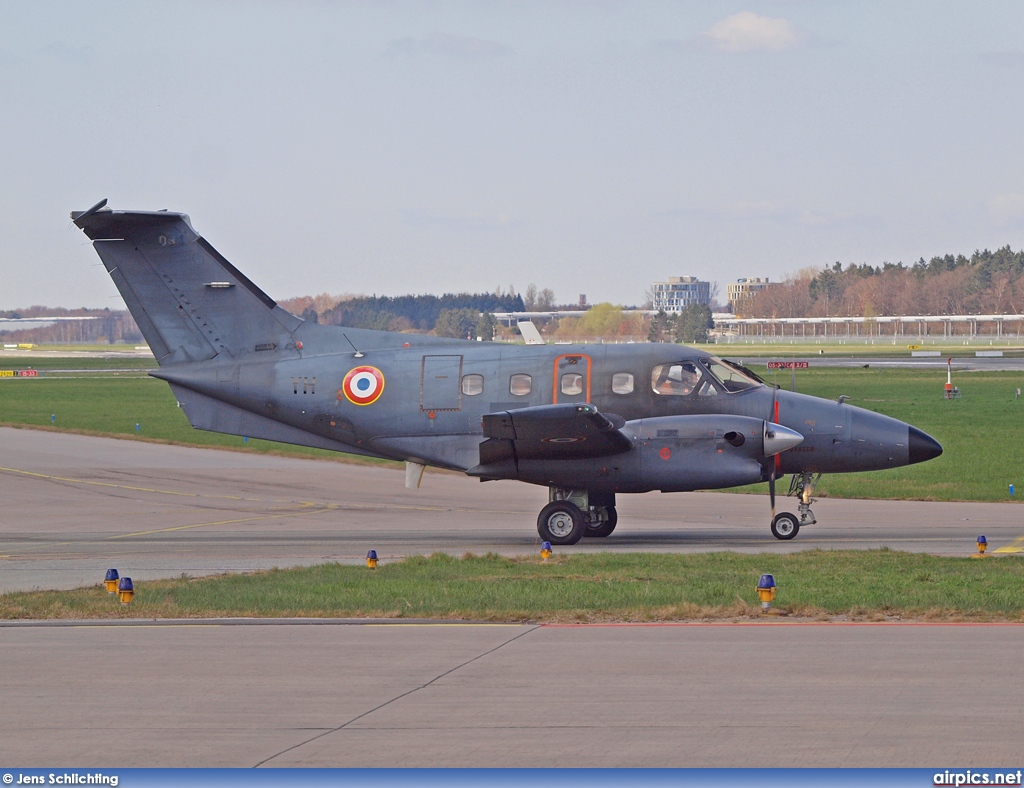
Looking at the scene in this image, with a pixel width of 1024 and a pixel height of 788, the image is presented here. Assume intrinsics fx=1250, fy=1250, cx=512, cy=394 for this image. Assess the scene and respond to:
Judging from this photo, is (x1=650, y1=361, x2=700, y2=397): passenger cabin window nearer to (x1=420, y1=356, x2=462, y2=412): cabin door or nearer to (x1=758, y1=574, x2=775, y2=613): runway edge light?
(x1=420, y1=356, x2=462, y2=412): cabin door

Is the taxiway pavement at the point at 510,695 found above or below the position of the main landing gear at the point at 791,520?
below

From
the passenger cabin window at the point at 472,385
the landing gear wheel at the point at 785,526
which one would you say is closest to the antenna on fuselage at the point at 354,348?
the passenger cabin window at the point at 472,385

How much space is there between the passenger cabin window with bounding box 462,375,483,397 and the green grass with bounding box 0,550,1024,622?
15.2 ft

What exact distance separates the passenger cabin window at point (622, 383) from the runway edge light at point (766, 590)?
8.15 metres

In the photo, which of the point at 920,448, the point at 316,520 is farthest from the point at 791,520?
the point at 316,520

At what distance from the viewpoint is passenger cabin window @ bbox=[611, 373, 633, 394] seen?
21.8 m

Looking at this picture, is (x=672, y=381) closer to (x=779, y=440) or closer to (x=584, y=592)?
(x=779, y=440)

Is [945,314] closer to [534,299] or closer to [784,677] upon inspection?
[534,299]

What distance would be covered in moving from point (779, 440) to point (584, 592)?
6910 millimetres

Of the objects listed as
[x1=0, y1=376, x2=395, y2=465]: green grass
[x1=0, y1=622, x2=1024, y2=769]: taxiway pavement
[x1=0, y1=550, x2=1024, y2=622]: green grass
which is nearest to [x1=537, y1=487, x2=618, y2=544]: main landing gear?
[x1=0, y1=550, x2=1024, y2=622]: green grass

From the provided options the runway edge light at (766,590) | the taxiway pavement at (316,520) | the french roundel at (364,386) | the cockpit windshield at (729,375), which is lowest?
the taxiway pavement at (316,520)

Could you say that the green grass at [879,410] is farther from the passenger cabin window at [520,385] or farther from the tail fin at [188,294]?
the tail fin at [188,294]

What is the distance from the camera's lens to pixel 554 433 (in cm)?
2097

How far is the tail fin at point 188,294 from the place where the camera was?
76.4 feet
